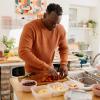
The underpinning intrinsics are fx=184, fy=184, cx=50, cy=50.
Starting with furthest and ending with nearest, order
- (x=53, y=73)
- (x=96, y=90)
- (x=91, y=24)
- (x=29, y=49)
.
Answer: (x=91, y=24) → (x=29, y=49) → (x=53, y=73) → (x=96, y=90)

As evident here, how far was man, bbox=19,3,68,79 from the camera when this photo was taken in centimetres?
184

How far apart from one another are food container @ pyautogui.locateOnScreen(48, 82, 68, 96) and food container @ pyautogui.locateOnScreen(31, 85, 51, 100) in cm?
4

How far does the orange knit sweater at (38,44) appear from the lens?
1.86m

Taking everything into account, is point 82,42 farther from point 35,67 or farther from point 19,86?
point 19,86

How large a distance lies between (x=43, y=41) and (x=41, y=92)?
65cm

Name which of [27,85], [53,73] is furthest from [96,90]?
[27,85]

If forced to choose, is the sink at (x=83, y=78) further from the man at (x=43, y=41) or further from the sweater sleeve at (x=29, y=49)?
the sweater sleeve at (x=29, y=49)

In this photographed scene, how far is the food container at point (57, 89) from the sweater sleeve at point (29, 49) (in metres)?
0.24

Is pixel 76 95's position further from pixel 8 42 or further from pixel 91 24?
pixel 91 24

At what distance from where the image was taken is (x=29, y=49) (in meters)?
1.90

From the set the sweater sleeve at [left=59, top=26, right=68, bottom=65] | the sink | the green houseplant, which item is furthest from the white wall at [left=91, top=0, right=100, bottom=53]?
the sink

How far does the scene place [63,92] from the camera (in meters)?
1.56

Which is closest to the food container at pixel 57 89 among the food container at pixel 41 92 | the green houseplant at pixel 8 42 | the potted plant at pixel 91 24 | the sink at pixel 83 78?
the food container at pixel 41 92

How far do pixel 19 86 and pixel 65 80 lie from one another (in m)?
0.47
